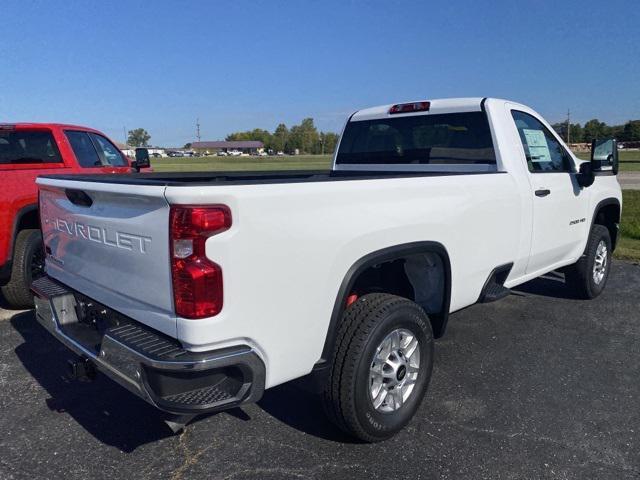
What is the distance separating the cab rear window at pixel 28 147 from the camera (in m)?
5.55

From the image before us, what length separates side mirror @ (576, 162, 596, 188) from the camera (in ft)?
15.9

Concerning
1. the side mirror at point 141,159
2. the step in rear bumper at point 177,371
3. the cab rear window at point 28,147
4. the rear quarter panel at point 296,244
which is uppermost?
the cab rear window at point 28,147

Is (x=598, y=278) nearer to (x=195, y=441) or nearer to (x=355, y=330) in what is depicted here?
(x=355, y=330)

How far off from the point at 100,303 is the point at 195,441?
0.97 metres

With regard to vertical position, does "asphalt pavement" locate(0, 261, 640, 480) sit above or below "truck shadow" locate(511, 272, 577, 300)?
above

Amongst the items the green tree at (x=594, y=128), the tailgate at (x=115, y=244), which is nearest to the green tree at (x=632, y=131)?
the green tree at (x=594, y=128)

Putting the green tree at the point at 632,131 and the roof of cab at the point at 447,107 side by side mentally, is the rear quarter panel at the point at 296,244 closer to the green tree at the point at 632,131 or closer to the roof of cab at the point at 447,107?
the roof of cab at the point at 447,107

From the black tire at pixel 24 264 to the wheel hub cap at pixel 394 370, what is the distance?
3.75 m

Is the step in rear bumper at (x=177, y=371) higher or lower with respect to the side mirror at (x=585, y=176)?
lower

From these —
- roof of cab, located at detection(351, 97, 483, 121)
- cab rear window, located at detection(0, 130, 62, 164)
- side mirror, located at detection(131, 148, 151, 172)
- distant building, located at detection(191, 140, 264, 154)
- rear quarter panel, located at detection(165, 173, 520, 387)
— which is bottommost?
distant building, located at detection(191, 140, 264, 154)

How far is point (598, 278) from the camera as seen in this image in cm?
585

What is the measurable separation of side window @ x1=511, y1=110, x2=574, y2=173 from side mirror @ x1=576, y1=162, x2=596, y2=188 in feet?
0.32

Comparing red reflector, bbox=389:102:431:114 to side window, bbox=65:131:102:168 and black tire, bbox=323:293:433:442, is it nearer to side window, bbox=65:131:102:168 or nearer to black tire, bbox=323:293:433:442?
black tire, bbox=323:293:433:442

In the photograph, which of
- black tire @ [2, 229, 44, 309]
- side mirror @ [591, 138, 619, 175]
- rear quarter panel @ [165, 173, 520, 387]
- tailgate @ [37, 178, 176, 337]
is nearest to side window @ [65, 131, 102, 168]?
black tire @ [2, 229, 44, 309]
